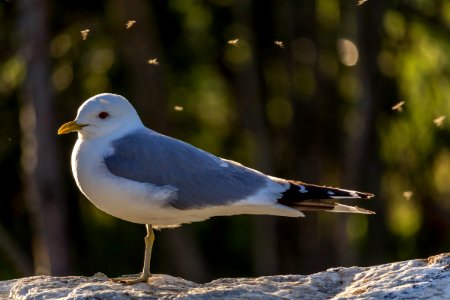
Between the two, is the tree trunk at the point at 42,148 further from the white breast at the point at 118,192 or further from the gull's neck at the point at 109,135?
the white breast at the point at 118,192

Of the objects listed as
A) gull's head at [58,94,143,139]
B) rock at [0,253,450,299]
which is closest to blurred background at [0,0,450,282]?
gull's head at [58,94,143,139]

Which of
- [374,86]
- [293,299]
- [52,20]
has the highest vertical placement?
[52,20]

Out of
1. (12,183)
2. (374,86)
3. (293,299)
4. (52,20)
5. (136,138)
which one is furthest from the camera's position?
(12,183)

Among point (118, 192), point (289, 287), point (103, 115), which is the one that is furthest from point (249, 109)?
point (289, 287)

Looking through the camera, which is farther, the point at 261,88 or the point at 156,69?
the point at 261,88

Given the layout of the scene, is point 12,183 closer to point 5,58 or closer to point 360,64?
point 5,58

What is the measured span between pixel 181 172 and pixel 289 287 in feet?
3.12

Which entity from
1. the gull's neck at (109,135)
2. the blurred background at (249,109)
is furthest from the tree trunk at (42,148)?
the gull's neck at (109,135)

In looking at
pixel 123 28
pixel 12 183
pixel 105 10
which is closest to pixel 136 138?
pixel 123 28

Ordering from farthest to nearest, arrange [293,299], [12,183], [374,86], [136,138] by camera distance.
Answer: [12,183]
[374,86]
[136,138]
[293,299]

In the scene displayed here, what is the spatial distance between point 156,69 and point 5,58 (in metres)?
1.97

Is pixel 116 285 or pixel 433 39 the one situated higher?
pixel 433 39

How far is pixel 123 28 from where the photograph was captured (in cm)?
1325

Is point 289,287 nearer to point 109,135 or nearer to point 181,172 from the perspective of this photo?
point 181,172
